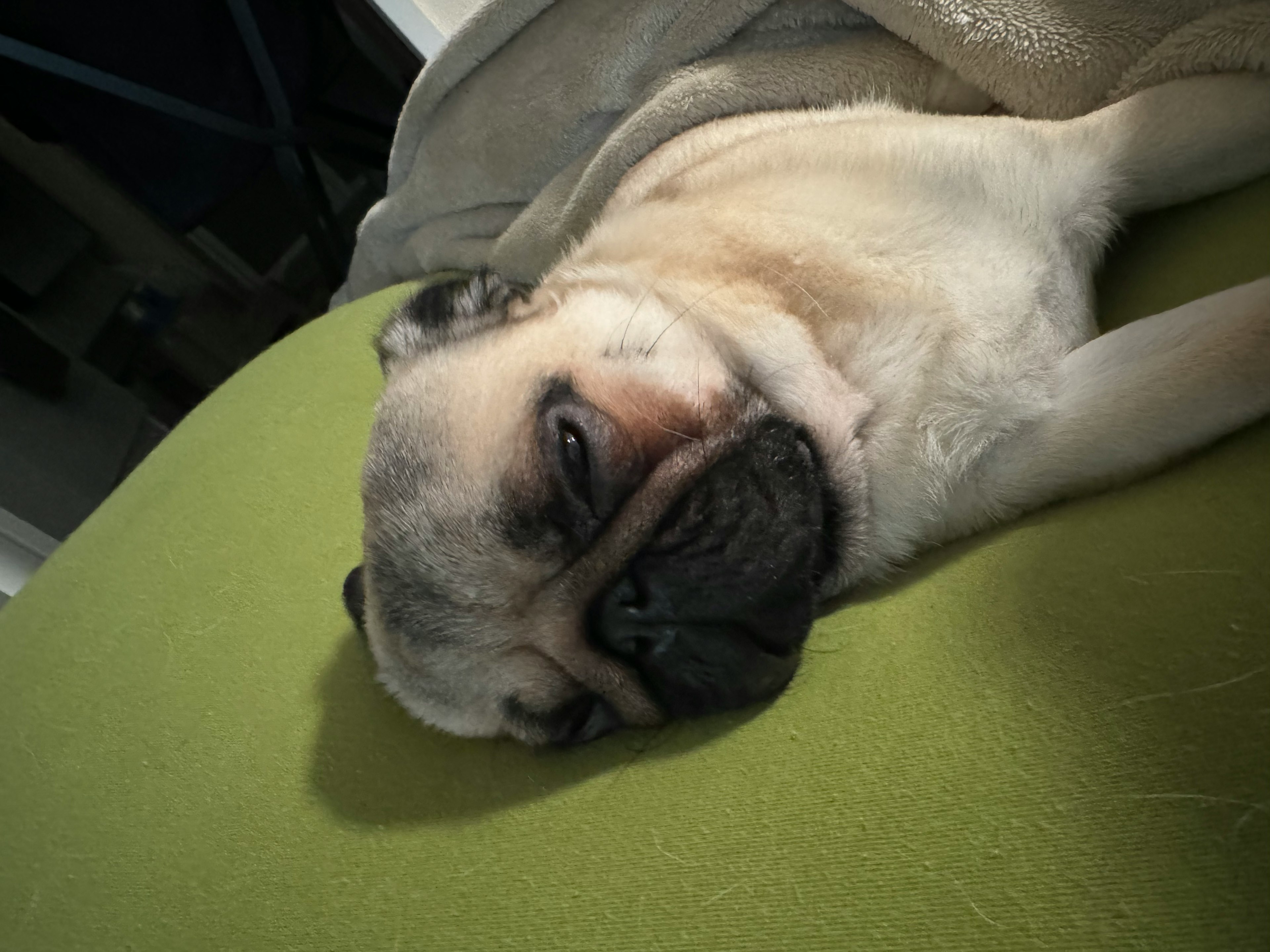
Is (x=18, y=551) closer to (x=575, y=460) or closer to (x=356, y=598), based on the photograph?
(x=356, y=598)

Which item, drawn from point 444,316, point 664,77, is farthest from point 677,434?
point 664,77

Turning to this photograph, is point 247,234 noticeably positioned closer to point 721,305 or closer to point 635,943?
point 721,305

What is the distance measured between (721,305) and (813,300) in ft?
0.55

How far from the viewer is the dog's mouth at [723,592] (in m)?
1.16

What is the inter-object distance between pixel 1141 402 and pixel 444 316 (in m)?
1.29

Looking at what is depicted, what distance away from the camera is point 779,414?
1.34 m

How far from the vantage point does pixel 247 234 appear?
421 centimetres

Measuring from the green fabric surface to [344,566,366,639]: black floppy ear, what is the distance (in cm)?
6

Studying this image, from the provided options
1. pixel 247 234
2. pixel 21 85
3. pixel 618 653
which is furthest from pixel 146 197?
pixel 618 653

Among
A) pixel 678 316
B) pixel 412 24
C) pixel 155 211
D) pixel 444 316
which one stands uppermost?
pixel 155 211

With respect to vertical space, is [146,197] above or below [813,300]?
above

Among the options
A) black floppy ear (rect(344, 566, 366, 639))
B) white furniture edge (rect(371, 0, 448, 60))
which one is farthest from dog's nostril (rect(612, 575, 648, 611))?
A: white furniture edge (rect(371, 0, 448, 60))

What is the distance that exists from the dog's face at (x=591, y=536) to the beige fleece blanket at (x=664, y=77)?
935 mm

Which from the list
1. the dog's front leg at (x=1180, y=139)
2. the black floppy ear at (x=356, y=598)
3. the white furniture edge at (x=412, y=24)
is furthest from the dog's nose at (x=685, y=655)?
the white furniture edge at (x=412, y=24)
